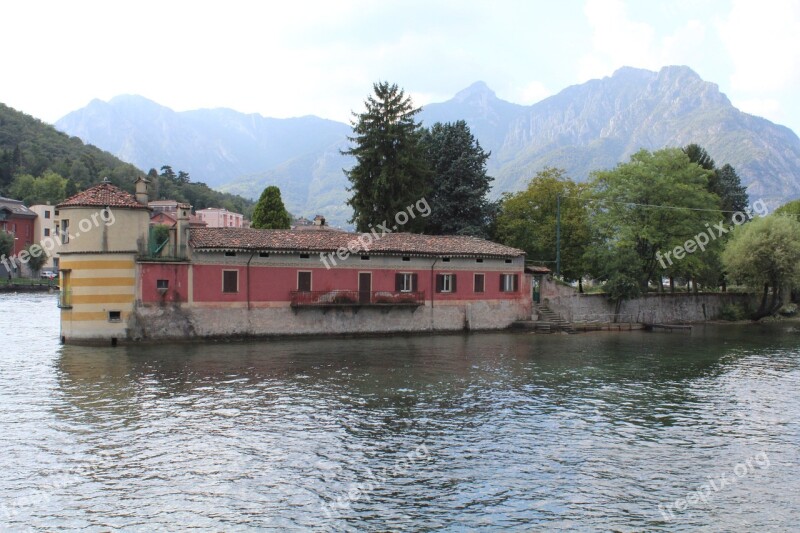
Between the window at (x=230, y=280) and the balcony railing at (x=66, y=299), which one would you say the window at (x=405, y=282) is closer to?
the window at (x=230, y=280)

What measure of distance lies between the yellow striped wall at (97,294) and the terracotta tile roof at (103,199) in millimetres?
2836

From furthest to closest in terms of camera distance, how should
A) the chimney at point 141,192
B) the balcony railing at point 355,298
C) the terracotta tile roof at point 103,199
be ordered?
the balcony railing at point 355,298 → the chimney at point 141,192 → the terracotta tile roof at point 103,199

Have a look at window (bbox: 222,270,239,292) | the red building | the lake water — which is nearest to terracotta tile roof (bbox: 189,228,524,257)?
the red building

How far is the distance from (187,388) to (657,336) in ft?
117

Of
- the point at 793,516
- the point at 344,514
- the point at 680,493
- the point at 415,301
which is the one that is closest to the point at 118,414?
the point at 344,514

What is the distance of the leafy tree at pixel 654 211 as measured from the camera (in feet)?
185

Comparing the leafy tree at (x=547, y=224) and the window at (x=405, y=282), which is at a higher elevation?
the leafy tree at (x=547, y=224)

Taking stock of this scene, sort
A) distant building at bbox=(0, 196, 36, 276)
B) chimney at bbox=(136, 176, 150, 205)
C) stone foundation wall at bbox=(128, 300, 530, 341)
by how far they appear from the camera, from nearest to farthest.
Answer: stone foundation wall at bbox=(128, 300, 530, 341), chimney at bbox=(136, 176, 150, 205), distant building at bbox=(0, 196, 36, 276)

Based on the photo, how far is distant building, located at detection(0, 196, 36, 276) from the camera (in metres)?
105

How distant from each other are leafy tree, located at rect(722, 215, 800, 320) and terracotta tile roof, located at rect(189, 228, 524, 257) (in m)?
23.1

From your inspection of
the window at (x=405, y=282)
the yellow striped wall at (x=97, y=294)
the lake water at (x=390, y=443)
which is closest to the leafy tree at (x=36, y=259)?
the yellow striped wall at (x=97, y=294)

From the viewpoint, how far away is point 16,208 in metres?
108

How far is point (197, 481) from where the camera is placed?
50.6 ft
